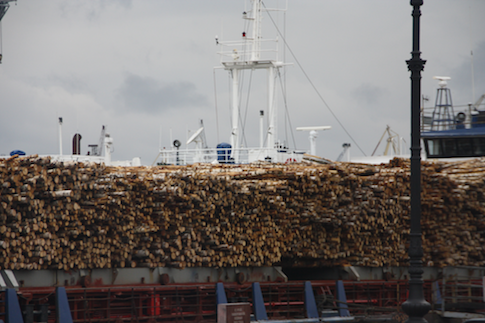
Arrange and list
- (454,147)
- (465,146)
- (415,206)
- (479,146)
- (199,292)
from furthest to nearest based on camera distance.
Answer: (454,147)
(465,146)
(479,146)
(199,292)
(415,206)

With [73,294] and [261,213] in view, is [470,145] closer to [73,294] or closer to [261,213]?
[261,213]

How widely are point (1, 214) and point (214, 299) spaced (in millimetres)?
6312

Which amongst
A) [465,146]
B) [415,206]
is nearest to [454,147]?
[465,146]

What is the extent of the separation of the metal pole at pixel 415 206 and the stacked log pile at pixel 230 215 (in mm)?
6724

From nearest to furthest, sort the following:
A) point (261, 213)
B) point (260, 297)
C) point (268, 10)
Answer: point (260, 297)
point (261, 213)
point (268, 10)

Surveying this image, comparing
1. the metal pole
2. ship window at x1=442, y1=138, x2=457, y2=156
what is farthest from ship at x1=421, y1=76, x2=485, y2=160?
the metal pole

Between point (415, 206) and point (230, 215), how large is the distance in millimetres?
6992

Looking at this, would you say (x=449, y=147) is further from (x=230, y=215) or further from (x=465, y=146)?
(x=230, y=215)

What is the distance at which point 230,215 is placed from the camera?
59.7 ft

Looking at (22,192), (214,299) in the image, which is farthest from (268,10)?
(22,192)

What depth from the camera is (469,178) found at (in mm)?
23656

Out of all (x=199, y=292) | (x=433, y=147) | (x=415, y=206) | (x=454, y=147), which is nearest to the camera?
(x=415, y=206)

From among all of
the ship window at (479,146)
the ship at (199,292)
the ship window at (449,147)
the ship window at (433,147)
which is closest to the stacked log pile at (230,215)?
the ship at (199,292)

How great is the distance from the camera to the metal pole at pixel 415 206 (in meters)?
11.8
